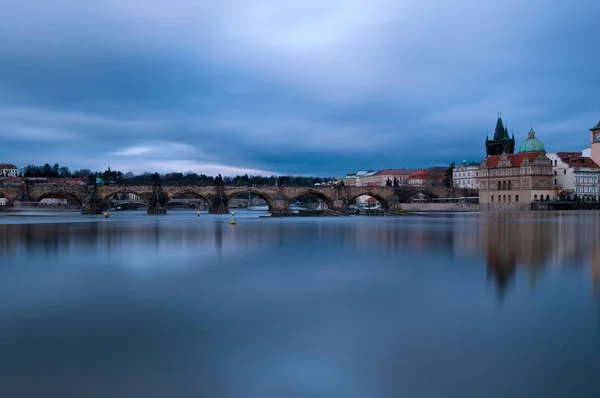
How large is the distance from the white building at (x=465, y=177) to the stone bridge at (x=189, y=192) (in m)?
27.1

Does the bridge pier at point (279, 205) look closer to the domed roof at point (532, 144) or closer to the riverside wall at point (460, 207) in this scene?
the riverside wall at point (460, 207)

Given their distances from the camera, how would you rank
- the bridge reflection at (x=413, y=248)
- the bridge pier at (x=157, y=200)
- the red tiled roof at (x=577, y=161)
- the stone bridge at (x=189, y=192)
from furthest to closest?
the red tiled roof at (x=577, y=161), the bridge pier at (x=157, y=200), the stone bridge at (x=189, y=192), the bridge reflection at (x=413, y=248)

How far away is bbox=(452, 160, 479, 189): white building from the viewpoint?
288 feet

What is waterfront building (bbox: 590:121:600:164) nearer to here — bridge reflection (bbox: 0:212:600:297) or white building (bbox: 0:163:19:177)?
bridge reflection (bbox: 0:212:600:297)

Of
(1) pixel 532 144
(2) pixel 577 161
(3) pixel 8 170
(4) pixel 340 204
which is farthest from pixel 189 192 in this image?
(3) pixel 8 170

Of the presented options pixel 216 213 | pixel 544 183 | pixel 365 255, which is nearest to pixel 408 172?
pixel 544 183

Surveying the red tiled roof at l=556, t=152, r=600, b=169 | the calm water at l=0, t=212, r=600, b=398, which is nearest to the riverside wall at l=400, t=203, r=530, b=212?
the red tiled roof at l=556, t=152, r=600, b=169

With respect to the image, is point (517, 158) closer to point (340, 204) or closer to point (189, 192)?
point (340, 204)

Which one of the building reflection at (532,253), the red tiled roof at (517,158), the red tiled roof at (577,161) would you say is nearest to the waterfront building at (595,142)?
the red tiled roof at (577,161)

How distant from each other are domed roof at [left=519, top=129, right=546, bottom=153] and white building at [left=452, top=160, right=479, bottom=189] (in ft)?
47.4

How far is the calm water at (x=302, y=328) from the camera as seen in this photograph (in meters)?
5.46

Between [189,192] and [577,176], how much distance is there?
49334 mm

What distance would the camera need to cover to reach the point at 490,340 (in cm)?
684

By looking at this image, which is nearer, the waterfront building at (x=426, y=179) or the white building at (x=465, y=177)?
the white building at (x=465, y=177)
